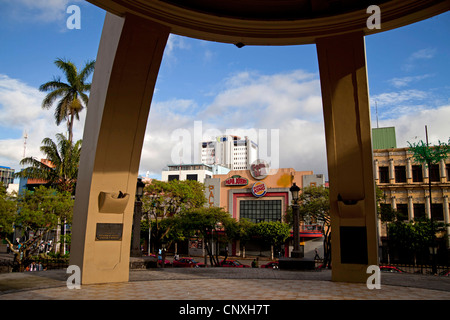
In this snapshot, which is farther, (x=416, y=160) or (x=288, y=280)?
(x=416, y=160)

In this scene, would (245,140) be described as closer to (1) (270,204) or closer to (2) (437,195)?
(1) (270,204)

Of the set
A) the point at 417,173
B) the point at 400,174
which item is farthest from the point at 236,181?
the point at 417,173

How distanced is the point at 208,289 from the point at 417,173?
113ft

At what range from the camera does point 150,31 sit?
29.2 ft

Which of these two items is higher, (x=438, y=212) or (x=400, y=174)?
(x=400, y=174)

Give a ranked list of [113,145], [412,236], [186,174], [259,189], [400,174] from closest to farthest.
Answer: [113,145]
[412,236]
[400,174]
[259,189]
[186,174]

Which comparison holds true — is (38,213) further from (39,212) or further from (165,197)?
(165,197)

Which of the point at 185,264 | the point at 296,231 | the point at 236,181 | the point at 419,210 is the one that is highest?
the point at 236,181

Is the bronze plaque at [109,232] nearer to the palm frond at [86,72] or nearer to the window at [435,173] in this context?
the palm frond at [86,72]

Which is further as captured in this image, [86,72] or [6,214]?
[86,72]

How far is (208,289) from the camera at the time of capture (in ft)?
29.5

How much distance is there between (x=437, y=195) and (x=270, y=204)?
1829 centimetres

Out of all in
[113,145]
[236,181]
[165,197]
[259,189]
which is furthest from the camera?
[236,181]
